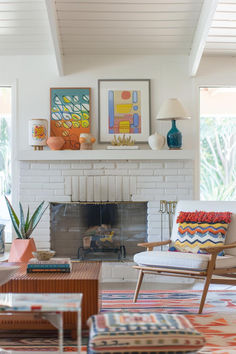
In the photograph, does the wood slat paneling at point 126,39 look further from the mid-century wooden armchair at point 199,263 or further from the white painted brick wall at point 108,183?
the mid-century wooden armchair at point 199,263

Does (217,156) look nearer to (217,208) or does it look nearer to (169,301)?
(217,208)

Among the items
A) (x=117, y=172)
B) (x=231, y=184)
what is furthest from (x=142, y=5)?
(x=231, y=184)

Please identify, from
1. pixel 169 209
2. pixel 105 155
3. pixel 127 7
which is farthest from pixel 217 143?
pixel 127 7

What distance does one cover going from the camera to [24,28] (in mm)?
5336

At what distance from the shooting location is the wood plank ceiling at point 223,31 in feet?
16.4

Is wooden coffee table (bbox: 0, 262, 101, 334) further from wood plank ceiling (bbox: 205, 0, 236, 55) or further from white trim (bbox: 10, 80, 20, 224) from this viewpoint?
wood plank ceiling (bbox: 205, 0, 236, 55)

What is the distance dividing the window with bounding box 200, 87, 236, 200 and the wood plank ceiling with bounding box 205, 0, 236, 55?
1.27 meters

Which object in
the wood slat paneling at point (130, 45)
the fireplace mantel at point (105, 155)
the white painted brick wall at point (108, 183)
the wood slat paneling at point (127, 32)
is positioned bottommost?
the white painted brick wall at point (108, 183)

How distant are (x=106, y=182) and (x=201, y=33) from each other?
5.73 feet

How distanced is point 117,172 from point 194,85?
1.22m

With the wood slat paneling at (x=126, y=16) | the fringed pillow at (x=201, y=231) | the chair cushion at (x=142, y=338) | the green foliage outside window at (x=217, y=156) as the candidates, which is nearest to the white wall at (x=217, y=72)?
the wood slat paneling at (x=126, y=16)

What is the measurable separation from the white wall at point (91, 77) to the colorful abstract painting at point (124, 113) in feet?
0.53

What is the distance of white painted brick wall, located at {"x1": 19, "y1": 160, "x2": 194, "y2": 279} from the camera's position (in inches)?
221

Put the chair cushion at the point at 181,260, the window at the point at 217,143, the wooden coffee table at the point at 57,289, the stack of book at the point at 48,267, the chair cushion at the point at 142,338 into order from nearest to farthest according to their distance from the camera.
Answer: the chair cushion at the point at 142,338 < the wooden coffee table at the point at 57,289 < the stack of book at the point at 48,267 < the chair cushion at the point at 181,260 < the window at the point at 217,143
